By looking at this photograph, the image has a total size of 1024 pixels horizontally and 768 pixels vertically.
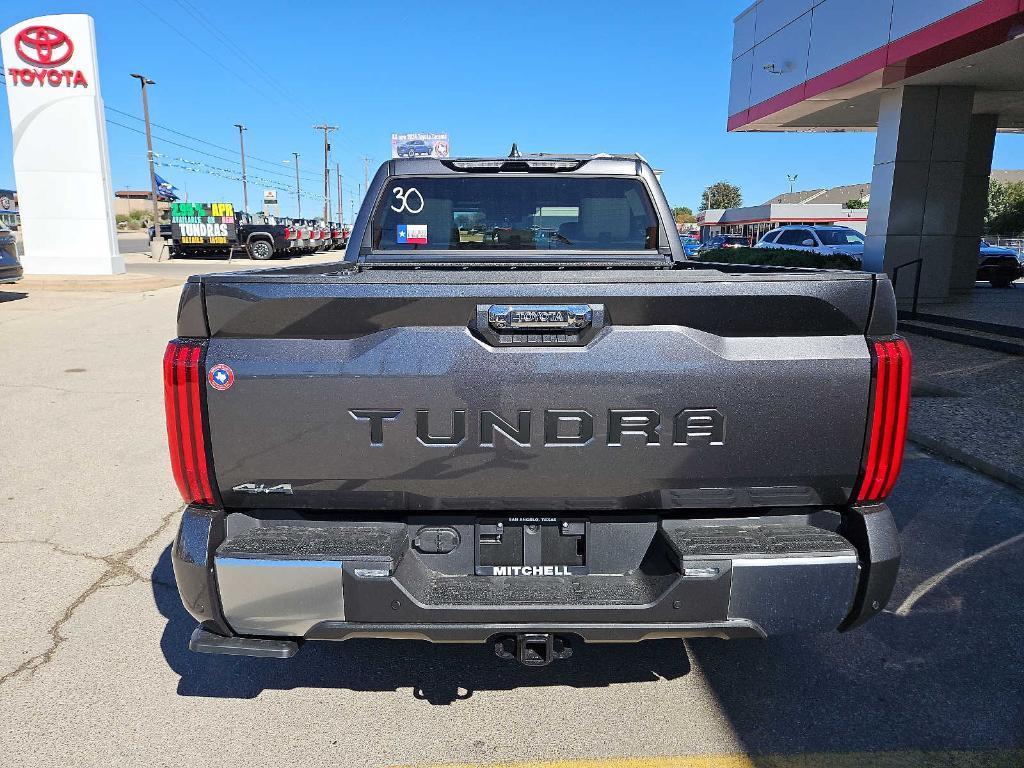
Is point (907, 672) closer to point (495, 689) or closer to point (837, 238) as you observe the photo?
point (495, 689)

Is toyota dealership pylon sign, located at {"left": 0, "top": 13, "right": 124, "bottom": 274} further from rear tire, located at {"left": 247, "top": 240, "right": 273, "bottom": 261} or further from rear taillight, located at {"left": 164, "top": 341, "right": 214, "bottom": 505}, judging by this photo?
rear taillight, located at {"left": 164, "top": 341, "right": 214, "bottom": 505}

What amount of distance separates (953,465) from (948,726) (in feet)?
11.4

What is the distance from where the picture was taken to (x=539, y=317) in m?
2.09

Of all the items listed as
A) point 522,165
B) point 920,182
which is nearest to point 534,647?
point 522,165

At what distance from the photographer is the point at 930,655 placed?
3.04 meters

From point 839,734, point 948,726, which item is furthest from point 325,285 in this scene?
point 948,726

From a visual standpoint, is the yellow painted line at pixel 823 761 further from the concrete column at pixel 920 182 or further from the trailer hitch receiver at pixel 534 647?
the concrete column at pixel 920 182

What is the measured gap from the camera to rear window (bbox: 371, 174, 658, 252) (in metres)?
4.12

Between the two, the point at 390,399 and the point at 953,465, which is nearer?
the point at 390,399

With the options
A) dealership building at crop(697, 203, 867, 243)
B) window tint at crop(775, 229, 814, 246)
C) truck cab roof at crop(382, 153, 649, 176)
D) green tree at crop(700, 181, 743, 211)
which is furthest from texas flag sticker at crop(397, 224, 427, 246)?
green tree at crop(700, 181, 743, 211)


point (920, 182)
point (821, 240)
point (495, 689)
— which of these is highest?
point (920, 182)

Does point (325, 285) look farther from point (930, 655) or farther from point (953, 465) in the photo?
point (953, 465)

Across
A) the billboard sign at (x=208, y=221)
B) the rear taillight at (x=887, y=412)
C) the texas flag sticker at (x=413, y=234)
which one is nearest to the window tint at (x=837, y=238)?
the texas flag sticker at (x=413, y=234)

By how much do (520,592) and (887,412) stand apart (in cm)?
126
